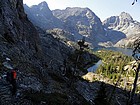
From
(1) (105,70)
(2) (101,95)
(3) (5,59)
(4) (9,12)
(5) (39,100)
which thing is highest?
(4) (9,12)

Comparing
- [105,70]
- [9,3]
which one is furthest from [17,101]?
[105,70]

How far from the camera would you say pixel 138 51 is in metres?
26.6

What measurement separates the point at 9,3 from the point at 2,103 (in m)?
38.6

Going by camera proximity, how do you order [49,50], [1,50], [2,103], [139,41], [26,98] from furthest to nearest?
[49,50], [1,50], [139,41], [26,98], [2,103]

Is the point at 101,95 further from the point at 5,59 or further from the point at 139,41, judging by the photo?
the point at 5,59

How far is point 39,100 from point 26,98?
1.23m

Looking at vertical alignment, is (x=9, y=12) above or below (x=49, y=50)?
above

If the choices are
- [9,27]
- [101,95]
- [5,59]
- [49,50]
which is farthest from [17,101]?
[49,50]

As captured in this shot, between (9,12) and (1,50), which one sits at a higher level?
(9,12)

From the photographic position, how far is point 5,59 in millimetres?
31500

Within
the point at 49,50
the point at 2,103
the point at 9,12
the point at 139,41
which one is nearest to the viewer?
the point at 2,103

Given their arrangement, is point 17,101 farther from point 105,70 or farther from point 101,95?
point 105,70

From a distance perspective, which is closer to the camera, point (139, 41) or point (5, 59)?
point (139, 41)

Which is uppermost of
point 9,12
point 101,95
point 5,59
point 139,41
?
point 9,12
